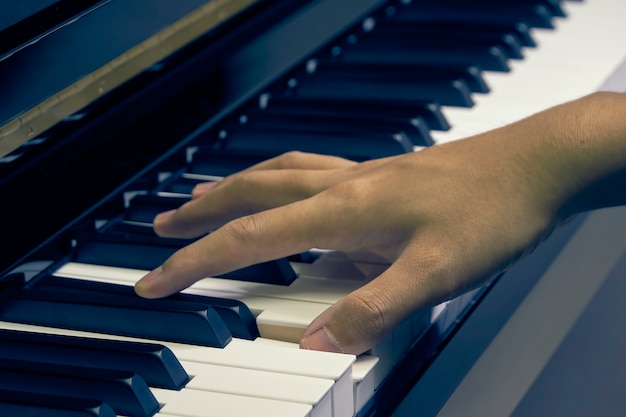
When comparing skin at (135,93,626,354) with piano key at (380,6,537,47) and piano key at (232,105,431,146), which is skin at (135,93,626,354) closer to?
piano key at (232,105,431,146)

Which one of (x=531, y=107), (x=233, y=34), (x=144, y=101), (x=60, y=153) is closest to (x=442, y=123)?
(x=531, y=107)

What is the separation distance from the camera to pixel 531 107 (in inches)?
62.2

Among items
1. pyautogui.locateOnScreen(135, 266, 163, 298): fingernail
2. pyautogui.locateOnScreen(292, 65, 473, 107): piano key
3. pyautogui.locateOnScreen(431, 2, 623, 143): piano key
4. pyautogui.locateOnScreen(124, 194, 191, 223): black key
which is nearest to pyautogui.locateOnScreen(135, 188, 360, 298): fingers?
pyautogui.locateOnScreen(135, 266, 163, 298): fingernail

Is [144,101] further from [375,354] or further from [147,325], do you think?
[375,354]

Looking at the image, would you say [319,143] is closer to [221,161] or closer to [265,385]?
[221,161]

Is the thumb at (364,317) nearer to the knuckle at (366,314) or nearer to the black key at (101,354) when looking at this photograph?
the knuckle at (366,314)

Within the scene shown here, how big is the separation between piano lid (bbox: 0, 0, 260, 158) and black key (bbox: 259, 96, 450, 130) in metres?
0.31

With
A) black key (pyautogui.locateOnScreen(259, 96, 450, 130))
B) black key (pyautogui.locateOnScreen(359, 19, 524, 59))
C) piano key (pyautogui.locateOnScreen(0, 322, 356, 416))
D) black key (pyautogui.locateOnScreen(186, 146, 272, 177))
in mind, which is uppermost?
black key (pyautogui.locateOnScreen(359, 19, 524, 59))

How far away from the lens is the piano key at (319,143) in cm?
145

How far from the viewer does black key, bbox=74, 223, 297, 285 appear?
1.13 metres

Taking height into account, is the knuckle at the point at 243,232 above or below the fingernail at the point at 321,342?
above

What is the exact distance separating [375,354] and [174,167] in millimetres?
541

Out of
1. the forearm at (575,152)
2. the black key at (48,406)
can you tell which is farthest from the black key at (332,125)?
the black key at (48,406)

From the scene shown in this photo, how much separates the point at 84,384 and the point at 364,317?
262 millimetres
